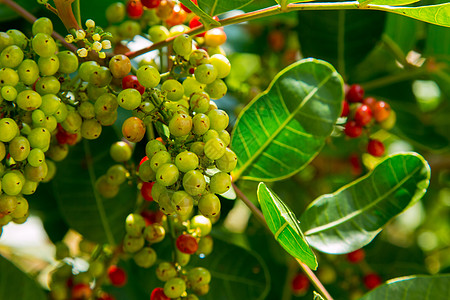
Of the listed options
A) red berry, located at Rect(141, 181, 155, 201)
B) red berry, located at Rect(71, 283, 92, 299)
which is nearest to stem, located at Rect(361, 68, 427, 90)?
red berry, located at Rect(141, 181, 155, 201)

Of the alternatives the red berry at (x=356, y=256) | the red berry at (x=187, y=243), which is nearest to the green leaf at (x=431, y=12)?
the red berry at (x=187, y=243)

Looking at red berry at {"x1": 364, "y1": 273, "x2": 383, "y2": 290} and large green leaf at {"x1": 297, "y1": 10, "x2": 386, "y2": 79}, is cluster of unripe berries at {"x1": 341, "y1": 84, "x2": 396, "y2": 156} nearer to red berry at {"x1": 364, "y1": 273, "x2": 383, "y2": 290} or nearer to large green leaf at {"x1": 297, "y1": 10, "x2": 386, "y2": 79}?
large green leaf at {"x1": 297, "y1": 10, "x2": 386, "y2": 79}

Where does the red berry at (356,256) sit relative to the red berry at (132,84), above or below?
below

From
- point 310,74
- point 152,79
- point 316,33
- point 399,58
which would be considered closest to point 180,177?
point 152,79

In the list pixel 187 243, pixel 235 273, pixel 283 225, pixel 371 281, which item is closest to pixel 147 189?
pixel 187 243

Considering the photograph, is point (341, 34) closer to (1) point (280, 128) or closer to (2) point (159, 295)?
(1) point (280, 128)

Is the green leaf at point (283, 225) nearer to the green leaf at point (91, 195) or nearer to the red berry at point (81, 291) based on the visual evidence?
the green leaf at point (91, 195)

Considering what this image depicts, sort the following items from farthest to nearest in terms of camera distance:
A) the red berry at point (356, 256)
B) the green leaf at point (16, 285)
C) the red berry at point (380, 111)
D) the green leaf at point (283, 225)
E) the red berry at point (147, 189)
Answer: the red berry at point (356, 256) → the red berry at point (380, 111) → the green leaf at point (16, 285) → the red berry at point (147, 189) → the green leaf at point (283, 225)
